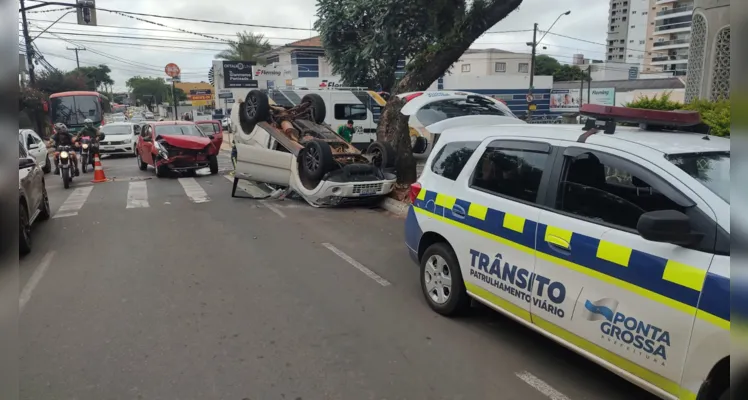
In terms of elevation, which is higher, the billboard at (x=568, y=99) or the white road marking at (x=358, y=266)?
the billboard at (x=568, y=99)

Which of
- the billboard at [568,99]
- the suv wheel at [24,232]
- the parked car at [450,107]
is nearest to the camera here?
the suv wheel at [24,232]

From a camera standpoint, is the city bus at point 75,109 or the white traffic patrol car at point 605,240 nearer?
the white traffic patrol car at point 605,240

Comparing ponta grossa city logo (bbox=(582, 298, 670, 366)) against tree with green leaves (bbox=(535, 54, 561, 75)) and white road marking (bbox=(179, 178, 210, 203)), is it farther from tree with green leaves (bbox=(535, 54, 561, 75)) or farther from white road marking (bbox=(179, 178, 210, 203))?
tree with green leaves (bbox=(535, 54, 561, 75))

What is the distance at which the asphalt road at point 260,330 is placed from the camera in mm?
3570

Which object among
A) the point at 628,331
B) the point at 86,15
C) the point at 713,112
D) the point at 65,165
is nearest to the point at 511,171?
the point at 628,331

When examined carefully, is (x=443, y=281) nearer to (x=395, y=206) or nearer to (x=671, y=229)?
(x=671, y=229)

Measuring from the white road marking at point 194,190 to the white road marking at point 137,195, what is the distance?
0.93m

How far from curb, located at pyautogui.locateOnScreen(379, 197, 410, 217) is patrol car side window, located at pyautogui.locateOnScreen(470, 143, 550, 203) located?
513 cm

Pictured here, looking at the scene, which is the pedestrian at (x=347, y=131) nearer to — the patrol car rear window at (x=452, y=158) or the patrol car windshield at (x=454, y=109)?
the patrol car windshield at (x=454, y=109)

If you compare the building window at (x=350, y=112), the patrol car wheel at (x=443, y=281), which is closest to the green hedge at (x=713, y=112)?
the patrol car wheel at (x=443, y=281)

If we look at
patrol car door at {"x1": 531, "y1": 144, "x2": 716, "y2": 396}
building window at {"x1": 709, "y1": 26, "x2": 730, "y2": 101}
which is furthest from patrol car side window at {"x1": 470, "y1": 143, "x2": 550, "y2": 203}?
building window at {"x1": 709, "y1": 26, "x2": 730, "y2": 101}

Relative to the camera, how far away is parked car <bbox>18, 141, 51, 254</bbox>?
6.45 metres

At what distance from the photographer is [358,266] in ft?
20.9

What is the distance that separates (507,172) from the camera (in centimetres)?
411
